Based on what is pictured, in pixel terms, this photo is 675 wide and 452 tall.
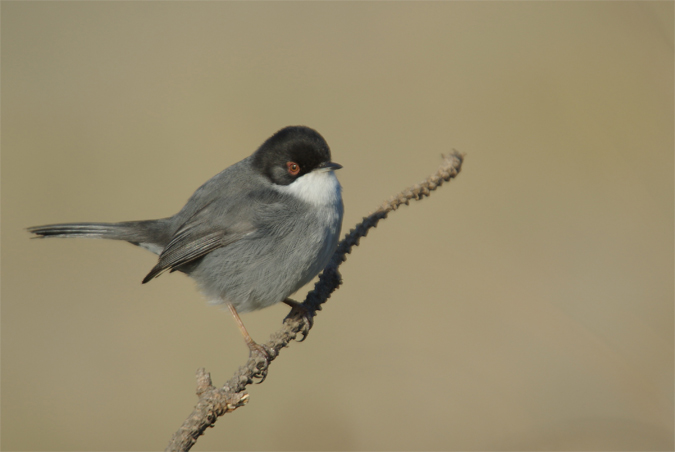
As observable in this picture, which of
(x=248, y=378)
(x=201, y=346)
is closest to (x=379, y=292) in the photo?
(x=201, y=346)

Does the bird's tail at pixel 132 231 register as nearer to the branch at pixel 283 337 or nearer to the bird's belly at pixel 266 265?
the bird's belly at pixel 266 265

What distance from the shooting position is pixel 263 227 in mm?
4086

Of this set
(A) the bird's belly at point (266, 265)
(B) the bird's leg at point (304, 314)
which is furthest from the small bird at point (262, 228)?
(B) the bird's leg at point (304, 314)

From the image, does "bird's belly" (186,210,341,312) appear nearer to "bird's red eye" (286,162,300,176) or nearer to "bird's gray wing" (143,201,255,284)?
"bird's gray wing" (143,201,255,284)

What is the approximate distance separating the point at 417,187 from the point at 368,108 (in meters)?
7.15

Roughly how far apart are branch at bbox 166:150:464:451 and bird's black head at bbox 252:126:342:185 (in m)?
0.67

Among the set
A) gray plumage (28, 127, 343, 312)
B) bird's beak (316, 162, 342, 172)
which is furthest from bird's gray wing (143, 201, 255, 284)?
bird's beak (316, 162, 342, 172)

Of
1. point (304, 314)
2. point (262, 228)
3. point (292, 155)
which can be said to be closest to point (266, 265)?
point (262, 228)

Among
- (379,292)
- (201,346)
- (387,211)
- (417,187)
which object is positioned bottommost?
(201,346)

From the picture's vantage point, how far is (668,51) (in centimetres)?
250

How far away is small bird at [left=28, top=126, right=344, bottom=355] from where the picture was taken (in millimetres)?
3982

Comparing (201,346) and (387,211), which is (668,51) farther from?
(201,346)

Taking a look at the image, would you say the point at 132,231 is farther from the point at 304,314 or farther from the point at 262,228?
the point at 304,314

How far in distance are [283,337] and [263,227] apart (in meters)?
1.21
